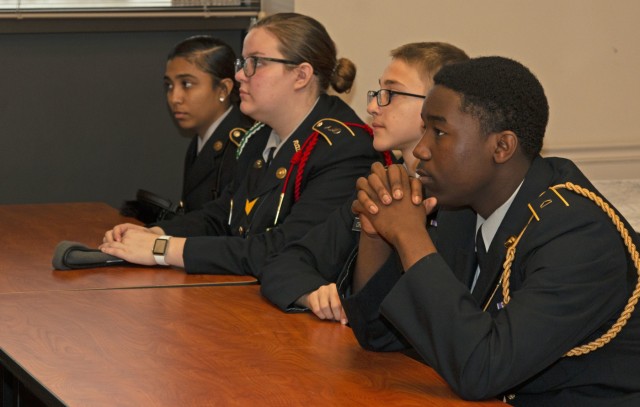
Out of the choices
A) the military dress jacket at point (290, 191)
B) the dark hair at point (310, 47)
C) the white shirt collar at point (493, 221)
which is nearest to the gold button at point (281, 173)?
the military dress jacket at point (290, 191)

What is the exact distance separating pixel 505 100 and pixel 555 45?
267cm

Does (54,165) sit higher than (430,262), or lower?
lower

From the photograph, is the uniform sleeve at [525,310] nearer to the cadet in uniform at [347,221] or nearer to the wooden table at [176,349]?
the wooden table at [176,349]

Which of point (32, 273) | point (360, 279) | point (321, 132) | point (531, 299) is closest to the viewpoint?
point (531, 299)

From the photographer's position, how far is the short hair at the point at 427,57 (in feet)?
9.37

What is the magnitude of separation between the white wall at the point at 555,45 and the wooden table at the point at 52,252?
122 centimetres

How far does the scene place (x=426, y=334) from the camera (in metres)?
1.89

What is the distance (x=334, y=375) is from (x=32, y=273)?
126cm

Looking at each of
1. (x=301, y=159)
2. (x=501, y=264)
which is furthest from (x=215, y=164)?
(x=501, y=264)

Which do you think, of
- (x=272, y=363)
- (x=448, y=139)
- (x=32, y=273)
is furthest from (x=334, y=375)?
(x=32, y=273)

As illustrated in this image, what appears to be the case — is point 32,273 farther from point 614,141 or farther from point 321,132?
point 614,141

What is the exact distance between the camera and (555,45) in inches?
180

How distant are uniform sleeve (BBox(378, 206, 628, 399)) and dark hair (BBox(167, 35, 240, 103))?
242 centimetres

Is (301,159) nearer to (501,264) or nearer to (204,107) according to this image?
(204,107)
